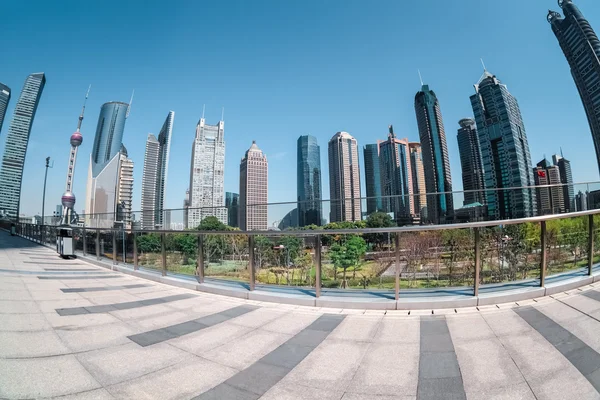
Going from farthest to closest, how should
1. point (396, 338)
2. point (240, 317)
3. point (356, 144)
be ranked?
point (356, 144) → point (240, 317) → point (396, 338)

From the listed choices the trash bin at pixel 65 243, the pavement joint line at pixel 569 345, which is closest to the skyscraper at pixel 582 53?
the pavement joint line at pixel 569 345

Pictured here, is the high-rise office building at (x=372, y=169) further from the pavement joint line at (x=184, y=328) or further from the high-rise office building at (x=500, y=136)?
the pavement joint line at (x=184, y=328)

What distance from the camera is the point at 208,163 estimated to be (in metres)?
117

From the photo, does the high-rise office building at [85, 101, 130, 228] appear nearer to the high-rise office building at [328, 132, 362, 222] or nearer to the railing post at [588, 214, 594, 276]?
the railing post at [588, 214, 594, 276]

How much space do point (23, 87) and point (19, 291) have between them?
15277cm

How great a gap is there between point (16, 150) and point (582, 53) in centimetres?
17801

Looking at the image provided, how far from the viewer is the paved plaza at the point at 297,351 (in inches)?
87.9

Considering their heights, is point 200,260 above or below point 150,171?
below

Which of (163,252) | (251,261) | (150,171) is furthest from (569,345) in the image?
(150,171)

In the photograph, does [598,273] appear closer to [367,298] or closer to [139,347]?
[367,298]

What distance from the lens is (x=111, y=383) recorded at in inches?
91.3

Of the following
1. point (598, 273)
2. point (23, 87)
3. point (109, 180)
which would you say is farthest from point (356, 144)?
point (23, 87)

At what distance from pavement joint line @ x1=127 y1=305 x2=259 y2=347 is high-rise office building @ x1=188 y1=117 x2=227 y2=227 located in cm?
9474

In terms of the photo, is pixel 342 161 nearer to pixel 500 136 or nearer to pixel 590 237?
pixel 500 136
